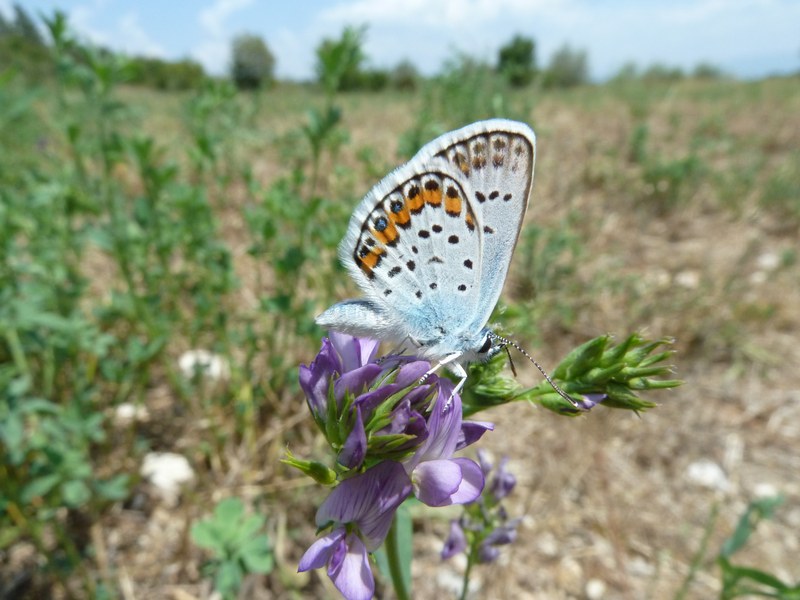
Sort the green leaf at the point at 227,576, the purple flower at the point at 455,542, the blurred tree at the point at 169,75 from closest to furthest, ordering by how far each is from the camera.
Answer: the purple flower at the point at 455,542 → the green leaf at the point at 227,576 → the blurred tree at the point at 169,75

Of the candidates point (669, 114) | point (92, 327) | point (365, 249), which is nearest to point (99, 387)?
point (92, 327)

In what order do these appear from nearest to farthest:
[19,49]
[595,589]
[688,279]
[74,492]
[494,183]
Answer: [494,183] < [74,492] < [595,589] < [688,279] < [19,49]

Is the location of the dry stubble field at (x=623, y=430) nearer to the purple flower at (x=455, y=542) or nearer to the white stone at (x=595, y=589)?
the white stone at (x=595, y=589)

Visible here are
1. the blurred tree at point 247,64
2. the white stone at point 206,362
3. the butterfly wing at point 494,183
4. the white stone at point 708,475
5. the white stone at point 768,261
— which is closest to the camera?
the butterfly wing at point 494,183

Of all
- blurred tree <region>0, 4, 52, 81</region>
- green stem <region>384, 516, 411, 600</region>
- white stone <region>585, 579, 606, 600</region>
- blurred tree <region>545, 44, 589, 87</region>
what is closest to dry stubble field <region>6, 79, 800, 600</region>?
white stone <region>585, 579, 606, 600</region>

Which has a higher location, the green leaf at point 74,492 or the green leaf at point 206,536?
the green leaf at point 206,536

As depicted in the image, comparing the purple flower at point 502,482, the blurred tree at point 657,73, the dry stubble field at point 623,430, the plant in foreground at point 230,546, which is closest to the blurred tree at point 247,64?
the blurred tree at point 657,73

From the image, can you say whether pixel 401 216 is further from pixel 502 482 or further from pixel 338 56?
pixel 338 56

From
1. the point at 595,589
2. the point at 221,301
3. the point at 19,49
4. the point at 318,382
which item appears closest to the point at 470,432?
the point at 318,382
